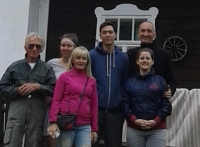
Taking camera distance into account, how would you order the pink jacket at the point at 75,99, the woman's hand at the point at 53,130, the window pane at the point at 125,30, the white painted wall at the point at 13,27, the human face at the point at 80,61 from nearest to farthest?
1. the woman's hand at the point at 53,130
2. the pink jacket at the point at 75,99
3. the human face at the point at 80,61
4. the white painted wall at the point at 13,27
5. the window pane at the point at 125,30

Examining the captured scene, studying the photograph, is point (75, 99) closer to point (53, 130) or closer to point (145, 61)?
point (53, 130)

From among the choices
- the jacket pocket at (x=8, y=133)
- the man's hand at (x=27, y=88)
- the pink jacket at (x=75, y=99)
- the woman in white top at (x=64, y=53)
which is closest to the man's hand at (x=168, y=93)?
the pink jacket at (x=75, y=99)

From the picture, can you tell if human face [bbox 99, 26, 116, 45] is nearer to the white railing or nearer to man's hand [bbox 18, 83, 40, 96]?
man's hand [bbox 18, 83, 40, 96]

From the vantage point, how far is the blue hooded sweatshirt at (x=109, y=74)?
4035 millimetres

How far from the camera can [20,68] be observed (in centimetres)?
409

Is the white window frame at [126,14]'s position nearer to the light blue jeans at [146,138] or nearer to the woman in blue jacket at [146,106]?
the woman in blue jacket at [146,106]

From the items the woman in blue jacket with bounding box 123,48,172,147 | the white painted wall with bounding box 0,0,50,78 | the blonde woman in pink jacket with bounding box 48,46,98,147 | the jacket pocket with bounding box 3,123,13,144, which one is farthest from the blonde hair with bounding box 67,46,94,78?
the white painted wall with bounding box 0,0,50,78

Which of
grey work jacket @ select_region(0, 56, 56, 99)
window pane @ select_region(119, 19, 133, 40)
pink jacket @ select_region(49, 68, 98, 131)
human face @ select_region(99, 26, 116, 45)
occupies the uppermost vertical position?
window pane @ select_region(119, 19, 133, 40)

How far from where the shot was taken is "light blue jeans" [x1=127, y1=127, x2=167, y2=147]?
3856 millimetres

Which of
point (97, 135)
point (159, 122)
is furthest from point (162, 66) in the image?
point (97, 135)

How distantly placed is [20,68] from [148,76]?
1234 millimetres

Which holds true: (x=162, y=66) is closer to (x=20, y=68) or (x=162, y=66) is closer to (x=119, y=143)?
(x=119, y=143)

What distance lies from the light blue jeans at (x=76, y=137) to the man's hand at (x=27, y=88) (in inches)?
19.7

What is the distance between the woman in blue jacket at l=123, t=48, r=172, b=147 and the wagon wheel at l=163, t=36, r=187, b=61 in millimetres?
2672
